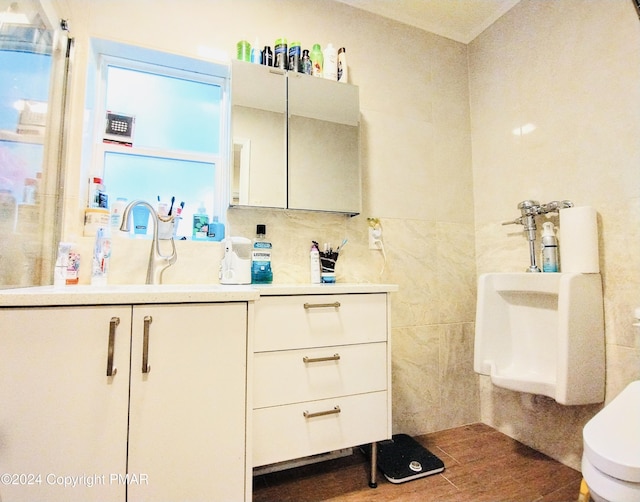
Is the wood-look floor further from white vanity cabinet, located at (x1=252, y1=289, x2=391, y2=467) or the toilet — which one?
the toilet

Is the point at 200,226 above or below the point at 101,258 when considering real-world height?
above

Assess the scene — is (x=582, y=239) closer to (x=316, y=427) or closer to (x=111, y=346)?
(x=316, y=427)

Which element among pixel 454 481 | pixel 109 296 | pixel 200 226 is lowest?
pixel 454 481

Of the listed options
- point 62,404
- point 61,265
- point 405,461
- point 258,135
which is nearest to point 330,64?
point 258,135

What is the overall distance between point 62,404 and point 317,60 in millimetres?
1717

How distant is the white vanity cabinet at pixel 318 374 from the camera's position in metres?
1.08

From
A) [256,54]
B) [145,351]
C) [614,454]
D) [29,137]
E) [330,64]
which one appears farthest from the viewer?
[330,64]

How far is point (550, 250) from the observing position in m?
1.42

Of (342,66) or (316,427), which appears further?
(342,66)

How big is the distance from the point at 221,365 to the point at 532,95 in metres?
1.93

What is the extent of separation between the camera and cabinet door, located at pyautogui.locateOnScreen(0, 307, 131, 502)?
0.77m

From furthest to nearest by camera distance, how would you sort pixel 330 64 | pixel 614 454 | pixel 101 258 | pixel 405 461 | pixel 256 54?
1. pixel 330 64
2. pixel 256 54
3. pixel 405 461
4. pixel 101 258
5. pixel 614 454

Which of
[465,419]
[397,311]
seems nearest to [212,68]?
[397,311]

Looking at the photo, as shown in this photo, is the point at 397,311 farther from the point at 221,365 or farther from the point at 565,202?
the point at 221,365
